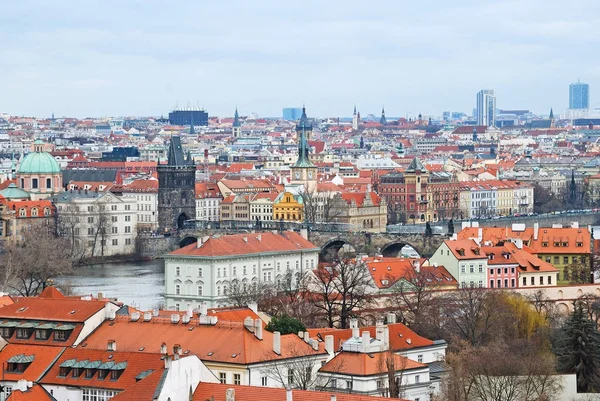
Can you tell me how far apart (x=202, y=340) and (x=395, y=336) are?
4305 mm

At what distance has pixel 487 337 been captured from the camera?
41.4 meters

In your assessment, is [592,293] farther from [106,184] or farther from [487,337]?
[106,184]

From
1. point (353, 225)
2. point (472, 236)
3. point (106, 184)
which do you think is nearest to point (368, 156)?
point (106, 184)

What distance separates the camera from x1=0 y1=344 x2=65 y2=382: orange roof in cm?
3369

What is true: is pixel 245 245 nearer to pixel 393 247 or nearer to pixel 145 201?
pixel 393 247

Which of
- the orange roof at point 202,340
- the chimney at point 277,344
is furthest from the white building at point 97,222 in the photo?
the chimney at point 277,344

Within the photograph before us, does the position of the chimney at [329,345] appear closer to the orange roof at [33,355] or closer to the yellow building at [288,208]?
the orange roof at [33,355]

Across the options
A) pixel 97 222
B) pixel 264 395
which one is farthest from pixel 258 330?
pixel 97 222

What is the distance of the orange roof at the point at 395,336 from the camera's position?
1439 inches

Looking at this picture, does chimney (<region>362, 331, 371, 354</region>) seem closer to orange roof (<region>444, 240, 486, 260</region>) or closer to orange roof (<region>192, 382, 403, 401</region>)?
orange roof (<region>192, 382, 403, 401</region>)

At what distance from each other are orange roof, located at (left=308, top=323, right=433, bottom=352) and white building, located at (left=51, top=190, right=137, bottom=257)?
47322 mm

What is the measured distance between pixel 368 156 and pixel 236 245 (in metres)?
90.2

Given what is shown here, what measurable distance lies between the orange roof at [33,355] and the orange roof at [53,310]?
5.36ft

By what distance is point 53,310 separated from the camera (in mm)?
37125
